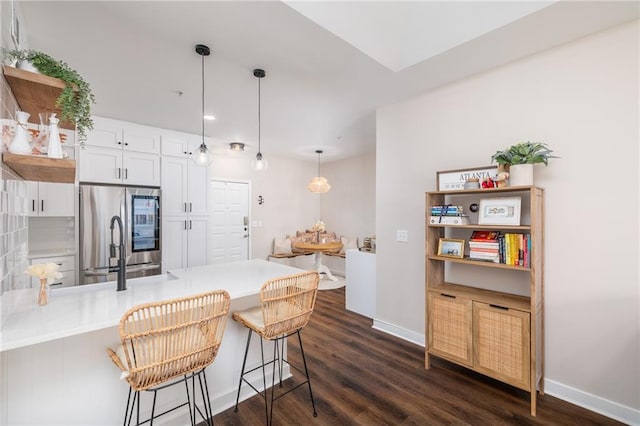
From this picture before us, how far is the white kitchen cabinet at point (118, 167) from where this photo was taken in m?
3.42

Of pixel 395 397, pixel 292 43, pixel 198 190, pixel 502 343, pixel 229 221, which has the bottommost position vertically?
pixel 395 397

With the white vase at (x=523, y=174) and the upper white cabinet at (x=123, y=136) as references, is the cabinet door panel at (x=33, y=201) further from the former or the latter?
the white vase at (x=523, y=174)

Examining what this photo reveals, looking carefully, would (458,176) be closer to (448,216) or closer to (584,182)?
(448,216)

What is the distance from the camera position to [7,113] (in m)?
1.28

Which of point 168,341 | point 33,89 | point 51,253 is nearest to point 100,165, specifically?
point 51,253

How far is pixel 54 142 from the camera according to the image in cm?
131

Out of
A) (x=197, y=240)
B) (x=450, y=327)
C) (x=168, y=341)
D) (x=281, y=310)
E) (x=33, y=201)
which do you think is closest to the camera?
(x=168, y=341)

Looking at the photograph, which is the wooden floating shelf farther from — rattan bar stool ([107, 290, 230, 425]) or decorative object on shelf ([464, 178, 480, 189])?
decorative object on shelf ([464, 178, 480, 189])

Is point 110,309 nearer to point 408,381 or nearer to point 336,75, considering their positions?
point 408,381

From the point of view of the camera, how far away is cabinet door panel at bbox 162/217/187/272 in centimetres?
398

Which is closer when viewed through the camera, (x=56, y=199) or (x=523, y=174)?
(x=523, y=174)

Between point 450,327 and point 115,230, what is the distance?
12.6 feet

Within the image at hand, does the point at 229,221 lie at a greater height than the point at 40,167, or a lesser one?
lesser

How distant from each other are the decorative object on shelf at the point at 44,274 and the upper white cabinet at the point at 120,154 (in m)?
2.47
